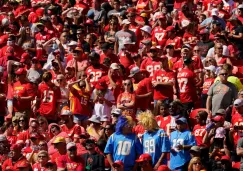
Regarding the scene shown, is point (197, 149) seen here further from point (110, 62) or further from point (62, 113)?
point (110, 62)

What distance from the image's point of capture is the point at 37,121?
20.7 meters

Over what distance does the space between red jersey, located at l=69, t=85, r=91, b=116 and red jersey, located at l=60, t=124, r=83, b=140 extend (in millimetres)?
1333

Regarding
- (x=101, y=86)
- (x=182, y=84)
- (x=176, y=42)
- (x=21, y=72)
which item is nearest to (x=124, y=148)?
(x=101, y=86)

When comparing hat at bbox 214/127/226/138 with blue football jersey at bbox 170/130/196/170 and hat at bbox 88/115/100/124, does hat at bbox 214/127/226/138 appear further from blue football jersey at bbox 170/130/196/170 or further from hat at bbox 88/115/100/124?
hat at bbox 88/115/100/124

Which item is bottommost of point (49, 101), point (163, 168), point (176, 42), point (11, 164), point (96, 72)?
point (11, 164)

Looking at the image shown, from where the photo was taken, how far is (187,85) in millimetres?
21609

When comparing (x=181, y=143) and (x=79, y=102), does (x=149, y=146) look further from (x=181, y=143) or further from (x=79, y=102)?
(x=79, y=102)

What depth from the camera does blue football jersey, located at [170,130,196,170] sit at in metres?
18.2

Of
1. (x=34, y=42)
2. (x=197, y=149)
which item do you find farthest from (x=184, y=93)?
(x=34, y=42)

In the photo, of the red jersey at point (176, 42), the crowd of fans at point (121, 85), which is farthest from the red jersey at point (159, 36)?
the red jersey at point (176, 42)

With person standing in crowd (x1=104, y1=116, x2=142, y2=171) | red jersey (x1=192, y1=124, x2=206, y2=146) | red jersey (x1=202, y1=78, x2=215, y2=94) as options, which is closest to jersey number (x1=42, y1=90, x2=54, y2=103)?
red jersey (x1=202, y1=78, x2=215, y2=94)

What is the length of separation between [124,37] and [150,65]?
2215 mm

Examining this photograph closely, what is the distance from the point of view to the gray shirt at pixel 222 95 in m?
20.8

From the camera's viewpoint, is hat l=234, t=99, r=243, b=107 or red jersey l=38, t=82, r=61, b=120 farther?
red jersey l=38, t=82, r=61, b=120
